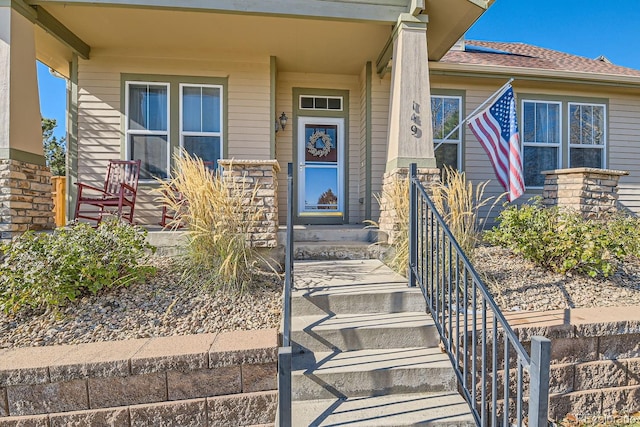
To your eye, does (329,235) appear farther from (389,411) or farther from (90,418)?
(90,418)

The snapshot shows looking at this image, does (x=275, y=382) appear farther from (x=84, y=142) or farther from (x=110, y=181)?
(x=84, y=142)

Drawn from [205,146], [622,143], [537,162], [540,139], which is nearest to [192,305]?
[205,146]

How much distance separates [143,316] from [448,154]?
17.1 ft

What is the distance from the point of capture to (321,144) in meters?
6.07

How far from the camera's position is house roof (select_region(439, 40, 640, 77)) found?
6.22m

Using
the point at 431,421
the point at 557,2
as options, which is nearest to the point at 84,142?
the point at 431,421

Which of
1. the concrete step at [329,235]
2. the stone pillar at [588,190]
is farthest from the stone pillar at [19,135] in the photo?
the stone pillar at [588,190]

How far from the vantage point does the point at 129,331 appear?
2.43 metres

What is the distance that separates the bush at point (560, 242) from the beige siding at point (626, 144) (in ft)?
11.2

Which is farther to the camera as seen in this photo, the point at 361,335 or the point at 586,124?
the point at 586,124

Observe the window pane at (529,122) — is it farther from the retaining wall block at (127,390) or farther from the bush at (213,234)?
the retaining wall block at (127,390)

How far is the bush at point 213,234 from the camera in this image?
9.52 ft

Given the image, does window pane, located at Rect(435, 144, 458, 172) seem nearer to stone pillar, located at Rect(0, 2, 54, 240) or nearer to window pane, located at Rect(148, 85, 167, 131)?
window pane, located at Rect(148, 85, 167, 131)

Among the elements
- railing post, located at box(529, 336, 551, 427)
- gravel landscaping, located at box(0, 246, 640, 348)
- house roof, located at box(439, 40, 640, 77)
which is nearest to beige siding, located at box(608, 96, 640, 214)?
house roof, located at box(439, 40, 640, 77)
